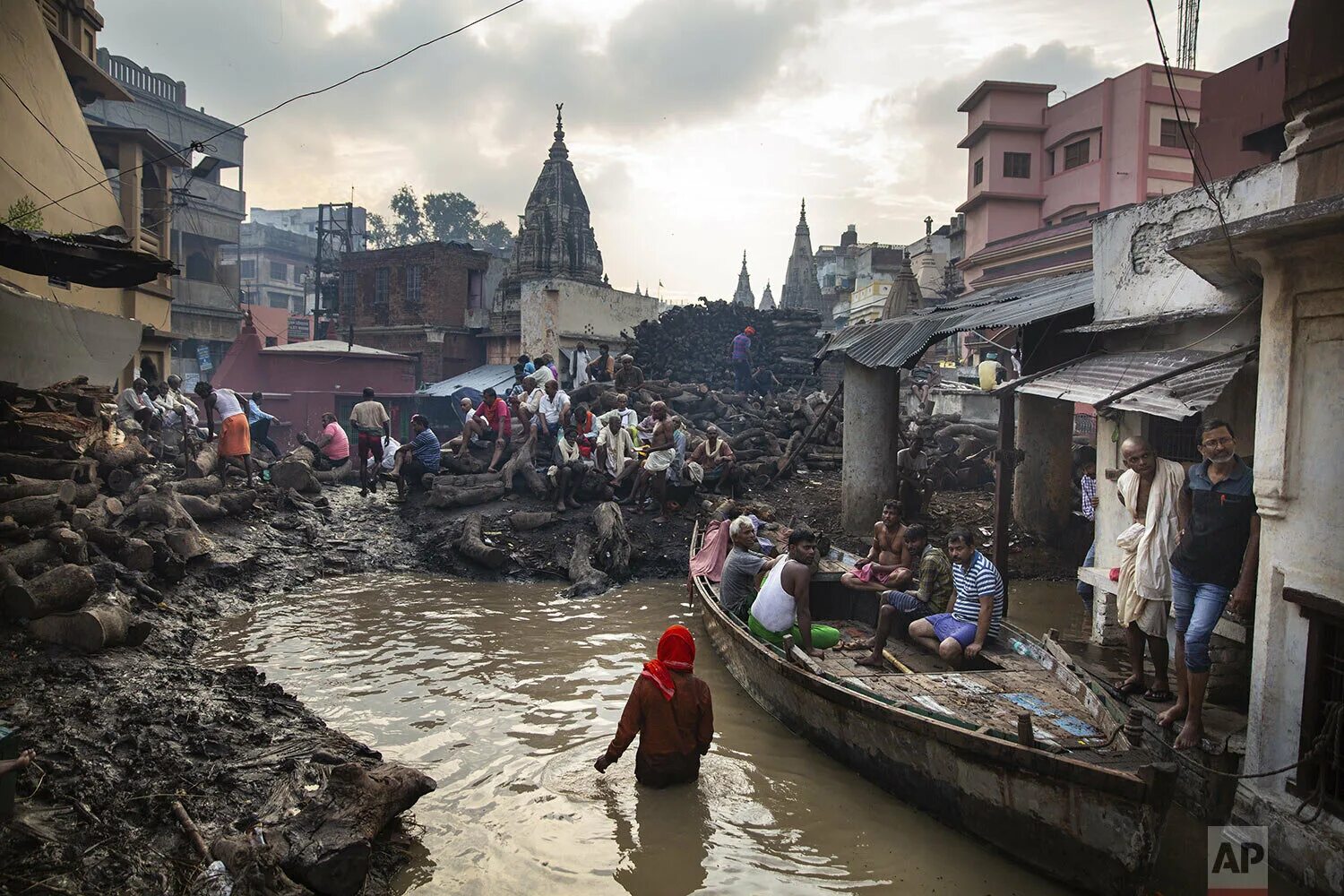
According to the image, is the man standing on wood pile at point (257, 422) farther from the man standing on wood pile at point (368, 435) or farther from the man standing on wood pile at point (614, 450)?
the man standing on wood pile at point (614, 450)

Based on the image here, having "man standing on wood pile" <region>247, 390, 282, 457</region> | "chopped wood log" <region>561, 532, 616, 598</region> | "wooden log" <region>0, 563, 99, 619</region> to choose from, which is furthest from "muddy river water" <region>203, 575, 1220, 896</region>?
"man standing on wood pile" <region>247, 390, 282, 457</region>

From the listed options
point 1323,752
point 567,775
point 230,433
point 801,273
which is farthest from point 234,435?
point 801,273

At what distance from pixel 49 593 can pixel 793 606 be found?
6565mm

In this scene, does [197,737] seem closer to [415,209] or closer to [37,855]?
[37,855]

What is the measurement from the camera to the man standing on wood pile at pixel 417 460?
16.0m

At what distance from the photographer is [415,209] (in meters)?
54.6

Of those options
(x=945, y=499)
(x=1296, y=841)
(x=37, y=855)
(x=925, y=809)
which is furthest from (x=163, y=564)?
(x=945, y=499)

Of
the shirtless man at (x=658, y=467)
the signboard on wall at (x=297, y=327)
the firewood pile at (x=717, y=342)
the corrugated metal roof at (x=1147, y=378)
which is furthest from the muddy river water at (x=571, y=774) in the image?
the signboard on wall at (x=297, y=327)

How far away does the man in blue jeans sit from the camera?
592 cm

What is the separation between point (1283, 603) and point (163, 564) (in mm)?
11648

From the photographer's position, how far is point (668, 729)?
645cm

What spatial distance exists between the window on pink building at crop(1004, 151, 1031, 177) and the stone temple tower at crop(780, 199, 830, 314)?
19.6m

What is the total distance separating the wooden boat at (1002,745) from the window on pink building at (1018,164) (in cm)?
3180

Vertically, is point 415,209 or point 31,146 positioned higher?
point 415,209
